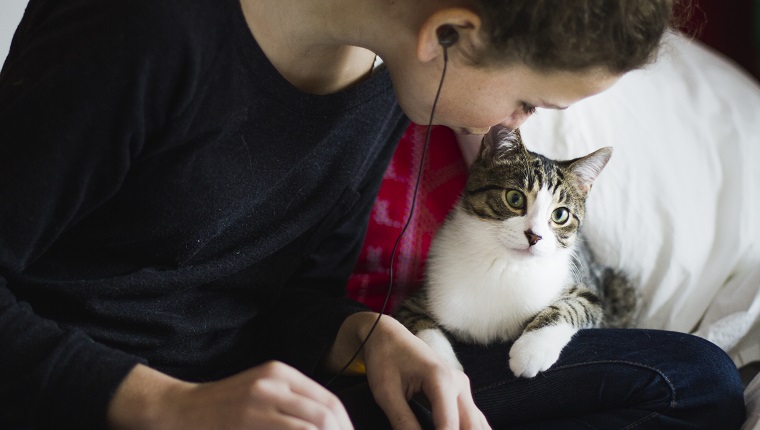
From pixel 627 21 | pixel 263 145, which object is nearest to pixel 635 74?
pixel 627 21

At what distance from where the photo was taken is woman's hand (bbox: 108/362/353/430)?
0.78 m

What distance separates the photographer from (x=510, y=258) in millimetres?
1304

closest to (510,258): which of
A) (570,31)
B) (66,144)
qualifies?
(570,31)

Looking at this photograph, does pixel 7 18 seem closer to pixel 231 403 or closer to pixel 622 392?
pixel 231 403

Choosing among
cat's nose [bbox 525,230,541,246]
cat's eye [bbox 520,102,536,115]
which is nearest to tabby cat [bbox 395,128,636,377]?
cat's nose [bbox 525,230,541,246]

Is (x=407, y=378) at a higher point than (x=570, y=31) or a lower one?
lower

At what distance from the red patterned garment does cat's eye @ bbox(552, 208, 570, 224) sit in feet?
0.97

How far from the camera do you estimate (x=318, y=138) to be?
1.07 metres

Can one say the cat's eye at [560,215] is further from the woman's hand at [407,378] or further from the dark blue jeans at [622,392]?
the woman's hand at [407,378]

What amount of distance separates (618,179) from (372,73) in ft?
2.16

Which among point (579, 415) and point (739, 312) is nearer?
point (579, 415)

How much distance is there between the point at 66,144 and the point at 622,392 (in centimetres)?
84

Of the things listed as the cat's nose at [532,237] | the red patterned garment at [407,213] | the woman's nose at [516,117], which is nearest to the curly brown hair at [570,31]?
the woman's nose at [516,117]

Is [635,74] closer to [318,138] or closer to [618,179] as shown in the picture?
[618,179]
